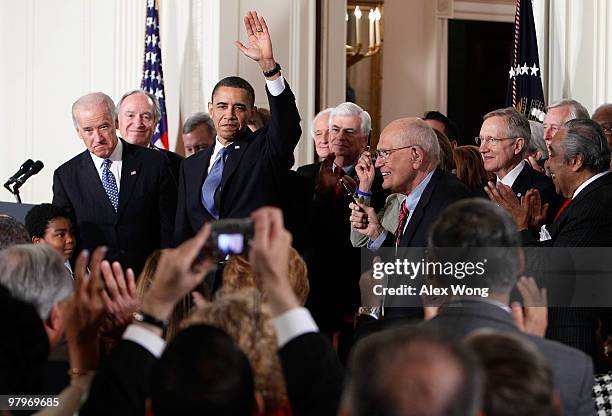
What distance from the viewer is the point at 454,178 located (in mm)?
4246

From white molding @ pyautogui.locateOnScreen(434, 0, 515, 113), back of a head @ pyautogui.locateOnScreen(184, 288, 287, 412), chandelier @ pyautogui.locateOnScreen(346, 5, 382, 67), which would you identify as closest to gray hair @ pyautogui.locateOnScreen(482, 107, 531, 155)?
back of a head @ pyautogui.locateOnScreen(184, 288, 287, 412)

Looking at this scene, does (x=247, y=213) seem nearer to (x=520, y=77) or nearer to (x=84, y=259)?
(x=84, y=259)

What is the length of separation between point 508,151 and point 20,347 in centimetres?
331

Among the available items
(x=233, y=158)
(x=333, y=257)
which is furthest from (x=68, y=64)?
(x=333, y=257)

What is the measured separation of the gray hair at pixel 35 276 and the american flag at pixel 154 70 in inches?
195

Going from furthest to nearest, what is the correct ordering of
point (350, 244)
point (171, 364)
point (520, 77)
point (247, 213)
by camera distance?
1. point (520, 77)
2. point (350, 244)
3. point (247, 213)
4. point (171, 364)

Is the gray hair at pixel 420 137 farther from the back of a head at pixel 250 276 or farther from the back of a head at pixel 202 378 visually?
the back of a head at pixel 202 378

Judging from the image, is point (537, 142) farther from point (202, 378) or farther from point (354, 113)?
point (202, 378)

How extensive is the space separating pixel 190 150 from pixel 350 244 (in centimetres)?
189

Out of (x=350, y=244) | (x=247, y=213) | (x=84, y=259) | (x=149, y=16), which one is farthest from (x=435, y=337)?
→ (x=149, y=16)

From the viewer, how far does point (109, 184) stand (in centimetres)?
512

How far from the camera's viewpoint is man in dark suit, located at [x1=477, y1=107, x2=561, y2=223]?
5.01m

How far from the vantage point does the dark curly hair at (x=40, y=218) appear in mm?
4637

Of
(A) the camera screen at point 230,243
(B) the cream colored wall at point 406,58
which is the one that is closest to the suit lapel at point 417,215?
(A) the camera screen at point 230,243
